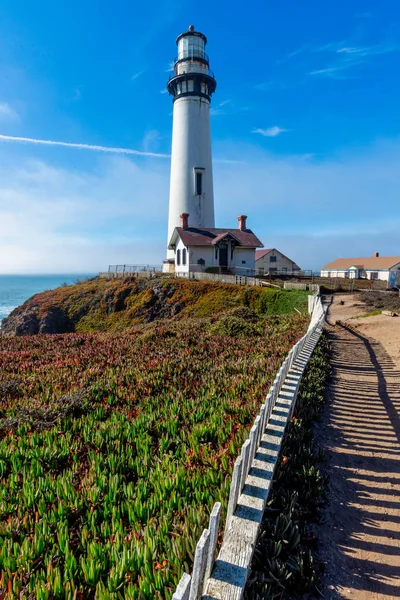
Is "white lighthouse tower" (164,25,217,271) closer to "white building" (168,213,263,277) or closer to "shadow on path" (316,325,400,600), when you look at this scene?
"white building" (168,213,263,277)

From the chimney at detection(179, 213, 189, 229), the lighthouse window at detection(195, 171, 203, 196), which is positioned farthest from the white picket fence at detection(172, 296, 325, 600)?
the lighthouse window at detection(195, 171, 203, 196)

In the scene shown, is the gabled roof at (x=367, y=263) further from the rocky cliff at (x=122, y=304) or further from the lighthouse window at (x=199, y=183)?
the rocky cliff at (x=122, y=304)

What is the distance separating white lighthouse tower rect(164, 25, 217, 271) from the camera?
32969 millimetres

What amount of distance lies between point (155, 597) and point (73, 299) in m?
33.2

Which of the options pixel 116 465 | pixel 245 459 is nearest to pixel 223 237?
pixel 116 465

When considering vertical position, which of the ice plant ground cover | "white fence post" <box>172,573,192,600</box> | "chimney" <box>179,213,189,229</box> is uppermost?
"chimney" <box>179,213,189,229</box>

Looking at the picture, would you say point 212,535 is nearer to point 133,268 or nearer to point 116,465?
point 116,465

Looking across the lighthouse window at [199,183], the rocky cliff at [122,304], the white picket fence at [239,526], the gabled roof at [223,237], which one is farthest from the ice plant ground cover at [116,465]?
the lighthouse window at [199,183]

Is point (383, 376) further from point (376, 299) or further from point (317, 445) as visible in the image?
point (376, 299)

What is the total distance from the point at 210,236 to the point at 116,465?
95.2ft

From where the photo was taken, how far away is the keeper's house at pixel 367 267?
57391mm

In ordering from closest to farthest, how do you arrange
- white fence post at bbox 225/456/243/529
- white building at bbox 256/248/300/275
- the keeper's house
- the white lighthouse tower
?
white fence post at bbox 225/456/243/529 → the white lighthouse tower → white building at bbox 256/248/300/275 → the keeper's house

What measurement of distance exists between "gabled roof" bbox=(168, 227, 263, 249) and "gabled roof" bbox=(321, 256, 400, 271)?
3718cm

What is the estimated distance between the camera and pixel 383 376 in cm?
780
